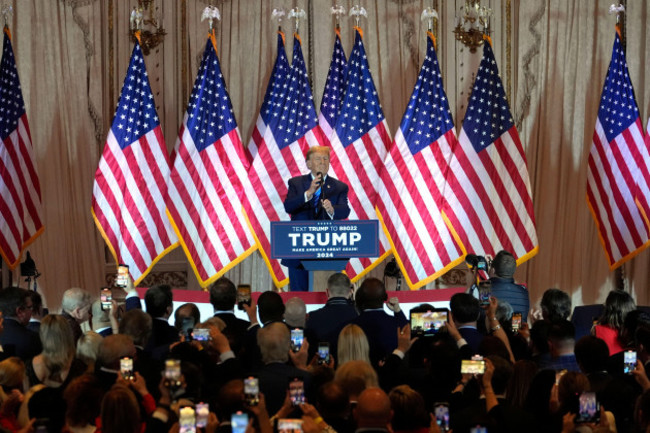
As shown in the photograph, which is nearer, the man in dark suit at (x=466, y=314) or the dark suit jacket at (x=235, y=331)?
the dark suit jacket at (x=235, y=331)

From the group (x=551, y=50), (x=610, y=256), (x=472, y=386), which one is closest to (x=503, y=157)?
(x=610, y=256)

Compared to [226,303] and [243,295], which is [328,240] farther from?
[226,303]

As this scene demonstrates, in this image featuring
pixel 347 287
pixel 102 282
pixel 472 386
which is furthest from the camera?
pixel 102 282

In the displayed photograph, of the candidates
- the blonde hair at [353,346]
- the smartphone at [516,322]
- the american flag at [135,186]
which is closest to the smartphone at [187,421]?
the blonde hair at [353,346]

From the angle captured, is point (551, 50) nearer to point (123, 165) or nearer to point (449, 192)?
point (449, 192)

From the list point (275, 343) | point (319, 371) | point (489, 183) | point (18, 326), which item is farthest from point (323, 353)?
point (489, 183)

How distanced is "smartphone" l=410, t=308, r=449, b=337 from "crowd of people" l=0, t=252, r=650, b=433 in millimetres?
34

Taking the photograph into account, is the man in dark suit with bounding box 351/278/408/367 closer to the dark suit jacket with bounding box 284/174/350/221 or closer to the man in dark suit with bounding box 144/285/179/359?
the man in dark suit with bounding box 144/285/179/359

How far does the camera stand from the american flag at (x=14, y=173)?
463 inches

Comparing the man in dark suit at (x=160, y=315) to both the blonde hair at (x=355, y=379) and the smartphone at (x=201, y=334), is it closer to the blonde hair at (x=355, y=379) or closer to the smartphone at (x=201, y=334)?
the smartphone at (x=201, y=334)

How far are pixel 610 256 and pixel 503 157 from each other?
1.76 meters

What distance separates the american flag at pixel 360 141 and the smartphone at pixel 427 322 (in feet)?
17.6

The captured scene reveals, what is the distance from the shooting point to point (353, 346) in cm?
598

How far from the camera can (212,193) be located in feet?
38.3
